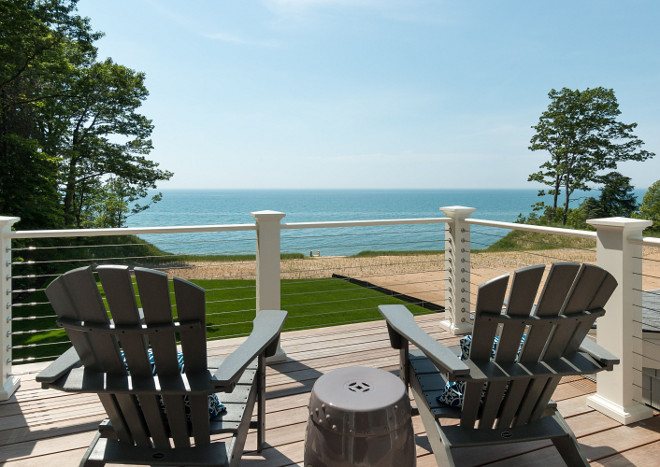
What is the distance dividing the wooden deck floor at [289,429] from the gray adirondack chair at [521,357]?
307 millimetres

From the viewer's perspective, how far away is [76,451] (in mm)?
2074

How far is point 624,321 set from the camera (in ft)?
7.64

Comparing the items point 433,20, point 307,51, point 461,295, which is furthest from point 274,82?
point 461,295

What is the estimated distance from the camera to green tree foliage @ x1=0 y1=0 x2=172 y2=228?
452 inches

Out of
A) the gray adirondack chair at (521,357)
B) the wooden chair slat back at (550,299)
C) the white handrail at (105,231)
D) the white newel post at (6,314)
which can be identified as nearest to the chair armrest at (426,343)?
the gray adirondack chair at (521,357)

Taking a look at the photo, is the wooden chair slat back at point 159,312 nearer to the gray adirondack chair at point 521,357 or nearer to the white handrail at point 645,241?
the gray adirondack chair at point 521,357

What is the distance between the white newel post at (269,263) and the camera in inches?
125

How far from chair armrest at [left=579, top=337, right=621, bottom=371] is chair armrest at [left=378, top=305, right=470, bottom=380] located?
59cm

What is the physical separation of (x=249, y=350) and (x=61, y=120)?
16541 mm

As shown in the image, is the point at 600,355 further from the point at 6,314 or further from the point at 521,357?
the point at 6,314

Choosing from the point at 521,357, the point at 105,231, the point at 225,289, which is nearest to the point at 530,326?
the point at 521,357

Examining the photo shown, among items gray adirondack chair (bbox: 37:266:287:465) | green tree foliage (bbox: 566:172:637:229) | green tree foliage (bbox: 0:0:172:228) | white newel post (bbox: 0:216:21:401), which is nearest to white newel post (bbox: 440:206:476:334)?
gray adirondack chair (bbox: 37:266:287:465)

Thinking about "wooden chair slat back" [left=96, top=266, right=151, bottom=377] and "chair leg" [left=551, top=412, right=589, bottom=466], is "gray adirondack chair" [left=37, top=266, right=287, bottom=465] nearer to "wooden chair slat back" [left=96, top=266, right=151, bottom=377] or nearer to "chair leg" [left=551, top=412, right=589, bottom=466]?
"wooden chair slat back" [left=96, top=266, right=151, bottom=377]

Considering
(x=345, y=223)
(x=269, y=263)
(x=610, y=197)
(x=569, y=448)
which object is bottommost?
(x=569, y=448)
